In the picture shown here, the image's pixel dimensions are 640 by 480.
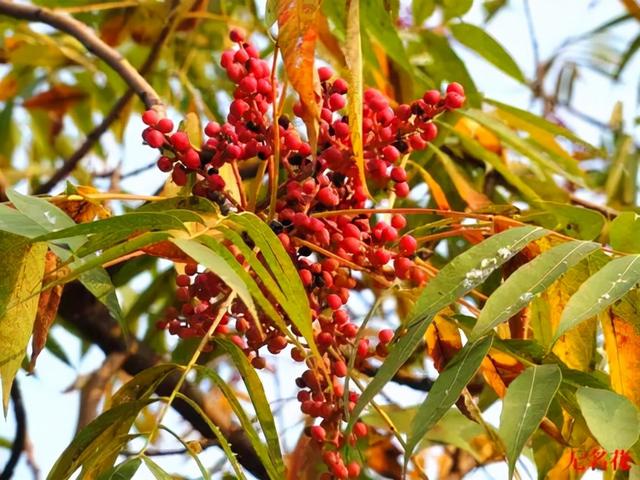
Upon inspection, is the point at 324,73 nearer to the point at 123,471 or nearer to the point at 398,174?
the point at 398,174

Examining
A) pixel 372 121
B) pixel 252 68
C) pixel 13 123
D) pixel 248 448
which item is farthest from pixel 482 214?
pixel 13 123

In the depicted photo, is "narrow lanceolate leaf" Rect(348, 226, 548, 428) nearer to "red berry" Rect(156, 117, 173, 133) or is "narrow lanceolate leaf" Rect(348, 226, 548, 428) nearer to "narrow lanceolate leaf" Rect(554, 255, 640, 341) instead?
"narrow lanceolate leaf" Rect(554, 255, 640, 341)

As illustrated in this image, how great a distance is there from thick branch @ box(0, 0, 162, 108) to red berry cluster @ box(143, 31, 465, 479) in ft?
0.95

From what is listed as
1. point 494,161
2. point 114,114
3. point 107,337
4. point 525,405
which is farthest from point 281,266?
point 114,114

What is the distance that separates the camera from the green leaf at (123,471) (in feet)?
3.11

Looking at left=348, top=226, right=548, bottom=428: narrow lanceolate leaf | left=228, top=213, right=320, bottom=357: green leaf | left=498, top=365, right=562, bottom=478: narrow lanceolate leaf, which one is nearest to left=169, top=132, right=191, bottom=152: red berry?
left=228, top=213, right=320, bottom=357: green leaf

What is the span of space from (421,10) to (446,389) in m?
1.12

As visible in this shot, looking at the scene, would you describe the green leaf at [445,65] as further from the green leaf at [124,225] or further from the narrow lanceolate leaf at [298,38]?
the green leaf at [124,225]

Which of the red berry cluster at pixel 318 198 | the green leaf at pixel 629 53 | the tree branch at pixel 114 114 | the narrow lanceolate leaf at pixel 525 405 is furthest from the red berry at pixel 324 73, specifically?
the green leaf at pixel 629 53

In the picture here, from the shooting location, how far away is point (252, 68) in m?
1.12

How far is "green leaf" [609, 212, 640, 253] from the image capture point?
1.12m

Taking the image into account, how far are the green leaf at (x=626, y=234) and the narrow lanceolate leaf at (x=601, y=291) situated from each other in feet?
→ 0.42

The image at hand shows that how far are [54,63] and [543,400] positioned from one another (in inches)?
58.6

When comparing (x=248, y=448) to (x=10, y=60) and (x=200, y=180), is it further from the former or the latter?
(x=10, y=60)
